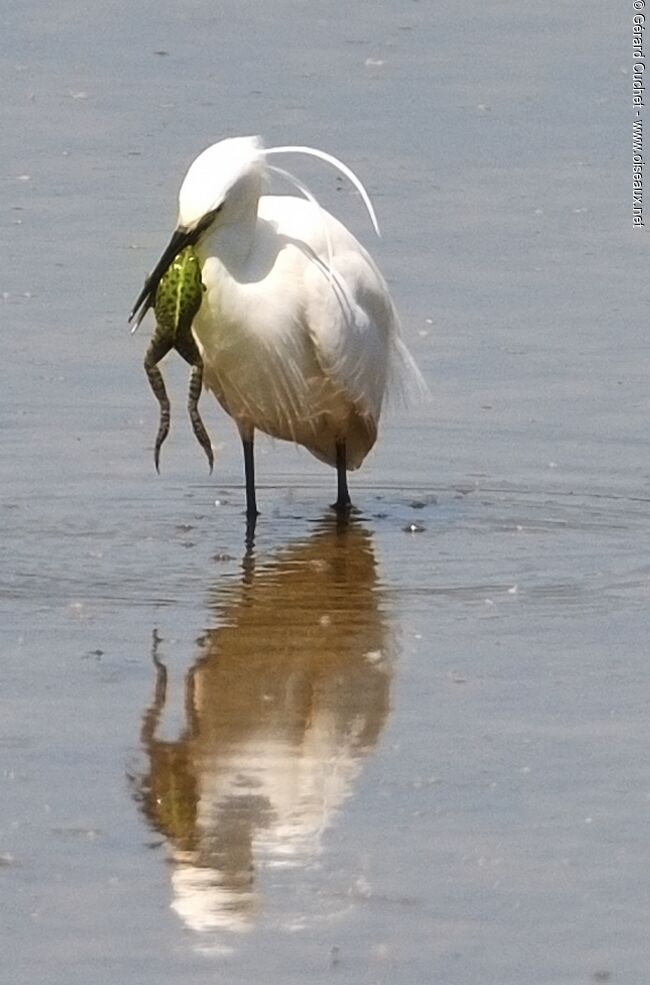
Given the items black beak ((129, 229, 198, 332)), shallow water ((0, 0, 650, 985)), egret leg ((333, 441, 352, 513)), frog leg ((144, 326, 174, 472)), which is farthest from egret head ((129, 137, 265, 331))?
egret leg ((333, 441, 352, 513))

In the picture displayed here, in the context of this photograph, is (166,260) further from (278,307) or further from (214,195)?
(278,307)

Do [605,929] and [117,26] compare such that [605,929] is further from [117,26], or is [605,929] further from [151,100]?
[117,26]

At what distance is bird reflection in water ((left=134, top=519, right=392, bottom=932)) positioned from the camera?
6.36 metres

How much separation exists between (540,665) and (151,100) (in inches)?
363

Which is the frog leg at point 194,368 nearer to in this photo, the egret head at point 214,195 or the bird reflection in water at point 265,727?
the egret head at point 214,195

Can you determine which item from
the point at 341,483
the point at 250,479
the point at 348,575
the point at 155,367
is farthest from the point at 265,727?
the point at 341,483

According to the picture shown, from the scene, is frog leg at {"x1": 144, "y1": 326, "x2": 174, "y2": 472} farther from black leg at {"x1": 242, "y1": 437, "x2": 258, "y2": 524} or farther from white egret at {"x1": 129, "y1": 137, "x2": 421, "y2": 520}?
black leg at {"x1": 242, "y1": 437, "x2": 258, "y2": 524}

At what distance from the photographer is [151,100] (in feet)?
54.7

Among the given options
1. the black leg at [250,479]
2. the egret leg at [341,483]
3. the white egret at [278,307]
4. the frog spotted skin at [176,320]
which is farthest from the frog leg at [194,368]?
the egret leg at [341,483]

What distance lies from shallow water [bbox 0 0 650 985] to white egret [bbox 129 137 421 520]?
0.38m

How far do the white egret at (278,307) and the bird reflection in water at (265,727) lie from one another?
0.67 metres

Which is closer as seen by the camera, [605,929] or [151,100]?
[605,929]

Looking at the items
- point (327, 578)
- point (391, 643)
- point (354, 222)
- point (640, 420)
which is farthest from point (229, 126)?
point (391, 643)

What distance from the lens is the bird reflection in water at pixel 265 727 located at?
20.9 feet
